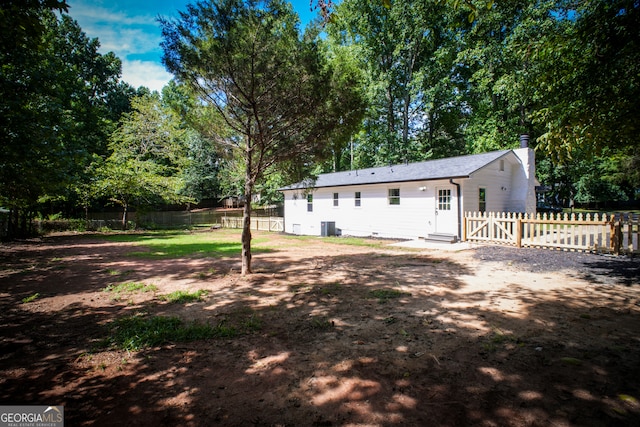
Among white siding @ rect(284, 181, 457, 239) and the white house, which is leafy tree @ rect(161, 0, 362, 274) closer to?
the white house

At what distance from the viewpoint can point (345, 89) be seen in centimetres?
702

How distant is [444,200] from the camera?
47.4ft

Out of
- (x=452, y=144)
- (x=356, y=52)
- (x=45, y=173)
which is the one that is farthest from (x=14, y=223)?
(x=452, y=144)

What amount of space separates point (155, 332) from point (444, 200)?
1349cm

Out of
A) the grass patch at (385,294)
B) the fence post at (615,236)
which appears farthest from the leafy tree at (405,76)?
the grass patch at (385,294)

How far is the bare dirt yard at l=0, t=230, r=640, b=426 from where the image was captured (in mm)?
2566

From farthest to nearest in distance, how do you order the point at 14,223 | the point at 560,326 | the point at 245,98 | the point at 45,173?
the point at 14,223 < the point at 45,173 < the point at 245,98 < the point at 560,326

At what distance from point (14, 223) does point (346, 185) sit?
20.9 m

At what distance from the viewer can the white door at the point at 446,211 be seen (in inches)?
550

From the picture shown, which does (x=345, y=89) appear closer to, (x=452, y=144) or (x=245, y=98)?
(x=245, y=98)

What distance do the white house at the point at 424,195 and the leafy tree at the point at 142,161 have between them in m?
13.6

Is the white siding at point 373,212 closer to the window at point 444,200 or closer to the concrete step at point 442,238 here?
the window at point 444,200

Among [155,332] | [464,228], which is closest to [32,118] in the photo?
[155,332]

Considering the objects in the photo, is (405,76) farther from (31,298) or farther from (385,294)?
(31,298)
